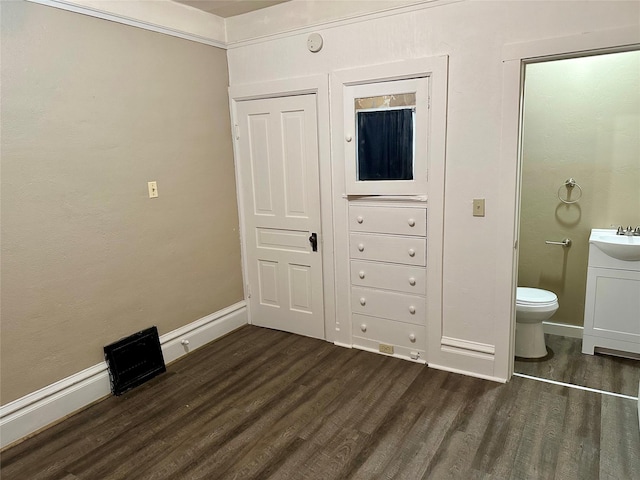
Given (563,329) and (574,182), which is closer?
(574,182)

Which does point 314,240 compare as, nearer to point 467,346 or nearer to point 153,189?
point 153,189

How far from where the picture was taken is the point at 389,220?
3057 millimetres

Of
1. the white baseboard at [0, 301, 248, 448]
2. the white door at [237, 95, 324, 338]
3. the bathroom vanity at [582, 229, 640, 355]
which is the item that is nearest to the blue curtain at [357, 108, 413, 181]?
the white door at [237, 95, 324, 338]

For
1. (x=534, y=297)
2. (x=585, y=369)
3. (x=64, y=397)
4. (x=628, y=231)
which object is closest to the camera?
(x=64, y=397)

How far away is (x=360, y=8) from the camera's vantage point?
113 inches

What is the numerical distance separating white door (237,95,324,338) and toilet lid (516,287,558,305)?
4.94 feet

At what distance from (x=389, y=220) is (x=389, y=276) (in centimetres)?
41

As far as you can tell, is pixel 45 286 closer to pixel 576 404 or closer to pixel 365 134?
pixel 365 134

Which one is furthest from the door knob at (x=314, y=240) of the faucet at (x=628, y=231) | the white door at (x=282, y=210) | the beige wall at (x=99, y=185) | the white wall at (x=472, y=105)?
the faucet at (x=628, y=231)

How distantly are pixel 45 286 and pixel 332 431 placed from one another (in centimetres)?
181

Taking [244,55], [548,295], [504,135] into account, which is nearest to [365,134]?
[504,135]

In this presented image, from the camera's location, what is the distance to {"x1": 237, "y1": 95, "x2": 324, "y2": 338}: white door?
3.36m

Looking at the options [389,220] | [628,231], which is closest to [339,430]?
[389,220]

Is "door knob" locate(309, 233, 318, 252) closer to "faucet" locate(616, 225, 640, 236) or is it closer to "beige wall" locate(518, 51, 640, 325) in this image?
"beige wall" locate(518, 51, 640, 325)
